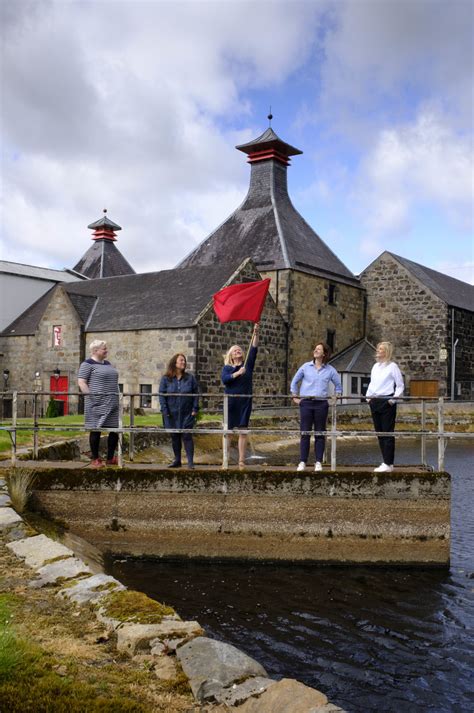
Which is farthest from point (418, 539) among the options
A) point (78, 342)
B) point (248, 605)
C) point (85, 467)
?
point (78, 342)

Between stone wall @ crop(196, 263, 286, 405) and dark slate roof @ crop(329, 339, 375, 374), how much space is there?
526 centimetres

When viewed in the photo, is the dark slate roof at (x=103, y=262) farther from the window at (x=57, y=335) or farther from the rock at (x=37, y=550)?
the rock at (x=37, y=550)

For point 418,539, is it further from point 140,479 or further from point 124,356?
point 124,356

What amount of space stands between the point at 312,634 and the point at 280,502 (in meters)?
2.58

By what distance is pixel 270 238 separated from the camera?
3834cm

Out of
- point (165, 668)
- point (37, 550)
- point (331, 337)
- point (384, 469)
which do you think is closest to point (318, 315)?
point (331, 337)

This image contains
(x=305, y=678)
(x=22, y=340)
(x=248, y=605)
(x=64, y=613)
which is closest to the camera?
(x=64, y=613)

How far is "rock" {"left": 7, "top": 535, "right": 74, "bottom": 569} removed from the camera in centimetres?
650

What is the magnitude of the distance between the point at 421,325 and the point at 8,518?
3704 cm

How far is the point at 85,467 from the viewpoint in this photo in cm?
1025

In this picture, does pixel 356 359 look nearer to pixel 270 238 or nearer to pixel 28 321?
pixel 270 238

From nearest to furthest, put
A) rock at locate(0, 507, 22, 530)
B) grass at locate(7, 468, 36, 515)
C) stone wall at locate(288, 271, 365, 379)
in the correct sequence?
1. rock at locate(0, 507, 22, 530)
2. grass at locate(7, 468, 36, 515)
3. stone wall at locate(288, 271, 365, 379)

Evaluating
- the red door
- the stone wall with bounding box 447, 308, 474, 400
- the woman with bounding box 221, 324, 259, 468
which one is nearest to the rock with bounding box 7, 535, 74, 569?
the woman with bounding box 221, 324, 259, 468

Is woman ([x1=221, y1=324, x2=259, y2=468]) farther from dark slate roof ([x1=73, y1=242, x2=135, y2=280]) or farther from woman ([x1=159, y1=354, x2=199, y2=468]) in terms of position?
dark slate roof ([x1=73, y1=242, x2=135, y2=280])
